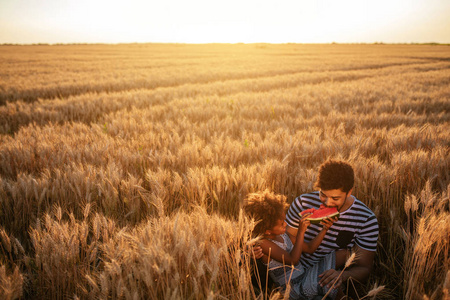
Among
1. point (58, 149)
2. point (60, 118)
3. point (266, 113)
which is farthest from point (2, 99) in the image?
point (266, 113)

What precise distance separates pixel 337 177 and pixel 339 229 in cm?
47

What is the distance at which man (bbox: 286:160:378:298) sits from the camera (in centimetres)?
154

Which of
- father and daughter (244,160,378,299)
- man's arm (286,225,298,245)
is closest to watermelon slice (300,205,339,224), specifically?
father and daughter (244,160,378,299)

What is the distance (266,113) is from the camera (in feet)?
17.8

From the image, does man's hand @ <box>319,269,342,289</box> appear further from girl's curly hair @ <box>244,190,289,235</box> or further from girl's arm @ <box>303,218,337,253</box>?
girl's curly hair @ <box>244,190,289,235</box>

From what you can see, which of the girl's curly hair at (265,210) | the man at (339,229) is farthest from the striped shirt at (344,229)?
the girl's curly hair at (265,210)

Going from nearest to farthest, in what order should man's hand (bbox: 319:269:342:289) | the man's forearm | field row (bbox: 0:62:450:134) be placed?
man's hand (bbox: 319:269:342:289), the man's forearm, field row (bbox: 0:62:450:134)

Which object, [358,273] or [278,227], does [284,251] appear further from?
[358,273]

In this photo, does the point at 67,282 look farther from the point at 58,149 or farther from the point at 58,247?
the point at 58,149

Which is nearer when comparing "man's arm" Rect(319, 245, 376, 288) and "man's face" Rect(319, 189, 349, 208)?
"man's arm" Rect(319, 245, 376, 288)

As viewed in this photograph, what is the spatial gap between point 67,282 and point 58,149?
2366mm

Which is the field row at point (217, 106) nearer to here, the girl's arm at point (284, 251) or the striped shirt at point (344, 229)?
the striped shirt at point (344, 229)

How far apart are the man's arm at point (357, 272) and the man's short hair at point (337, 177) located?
0.44 meters

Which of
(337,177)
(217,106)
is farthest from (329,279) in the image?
(217,106)
